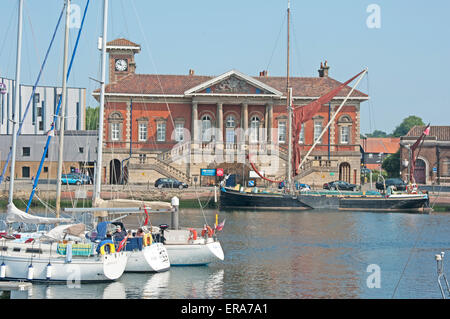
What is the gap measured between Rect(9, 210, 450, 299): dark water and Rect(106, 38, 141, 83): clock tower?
36.5 meters

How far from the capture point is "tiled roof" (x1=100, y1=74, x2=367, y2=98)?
7956cm

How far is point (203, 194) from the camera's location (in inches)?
Answer: 2621

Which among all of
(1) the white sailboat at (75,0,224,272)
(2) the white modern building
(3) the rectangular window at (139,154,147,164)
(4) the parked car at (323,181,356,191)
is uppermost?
(2) the white modern building

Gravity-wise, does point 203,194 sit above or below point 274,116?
below

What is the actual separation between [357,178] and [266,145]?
38.9 ft

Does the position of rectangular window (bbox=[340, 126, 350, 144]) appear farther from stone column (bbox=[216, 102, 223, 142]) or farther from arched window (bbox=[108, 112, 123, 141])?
arched window (bbox=[108, 112, 123, 141])

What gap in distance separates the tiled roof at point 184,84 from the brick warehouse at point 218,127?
112 millimetres

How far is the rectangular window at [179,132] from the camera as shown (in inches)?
3142

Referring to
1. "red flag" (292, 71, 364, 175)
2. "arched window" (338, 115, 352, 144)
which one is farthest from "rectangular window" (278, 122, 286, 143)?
"red flag" (292, 71, 364, 175)

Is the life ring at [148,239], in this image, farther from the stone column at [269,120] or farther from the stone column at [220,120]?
the stone column at [269,120]

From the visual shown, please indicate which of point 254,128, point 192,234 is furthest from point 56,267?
point 254,128

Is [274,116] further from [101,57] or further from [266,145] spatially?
[101,57]

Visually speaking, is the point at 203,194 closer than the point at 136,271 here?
No
